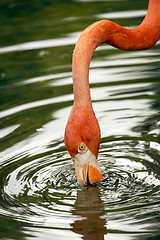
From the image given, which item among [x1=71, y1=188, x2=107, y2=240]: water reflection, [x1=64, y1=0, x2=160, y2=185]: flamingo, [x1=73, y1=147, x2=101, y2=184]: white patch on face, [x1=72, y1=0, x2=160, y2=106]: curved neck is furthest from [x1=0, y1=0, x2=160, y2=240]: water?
[x1=72, y1=0, x2=160, y2=106]: curved neck

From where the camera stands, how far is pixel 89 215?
484 cm

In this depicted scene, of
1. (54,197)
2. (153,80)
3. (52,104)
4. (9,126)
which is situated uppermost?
(153,80)

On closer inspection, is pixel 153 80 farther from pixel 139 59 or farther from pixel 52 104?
pixel 52 104

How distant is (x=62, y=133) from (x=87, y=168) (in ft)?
4.90

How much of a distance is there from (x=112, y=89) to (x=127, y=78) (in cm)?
46

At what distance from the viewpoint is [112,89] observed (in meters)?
7.95

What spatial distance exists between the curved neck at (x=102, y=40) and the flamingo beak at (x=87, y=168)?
0.52 meters

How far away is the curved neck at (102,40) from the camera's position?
204 inches

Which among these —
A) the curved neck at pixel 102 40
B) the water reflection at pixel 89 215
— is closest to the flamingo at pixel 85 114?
the curved neck at pixel 102 40

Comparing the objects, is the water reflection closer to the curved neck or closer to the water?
the water

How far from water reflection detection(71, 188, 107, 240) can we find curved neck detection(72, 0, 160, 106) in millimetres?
877

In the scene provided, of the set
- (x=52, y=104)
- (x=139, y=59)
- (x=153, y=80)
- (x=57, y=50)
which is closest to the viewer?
(x=52, y=104)

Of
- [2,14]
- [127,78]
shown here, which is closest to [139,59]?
[127,78]

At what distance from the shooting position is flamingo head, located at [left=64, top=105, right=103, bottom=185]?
→ 17.0 feet
